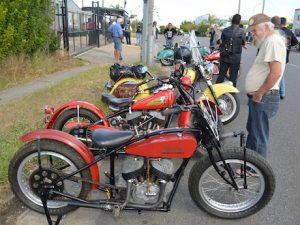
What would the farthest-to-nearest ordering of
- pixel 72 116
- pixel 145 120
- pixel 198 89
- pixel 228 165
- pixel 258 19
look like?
pixel 198 89 → pixel 72 116 → pixel 145 120 → pixel 258 19 → pixel 228 165

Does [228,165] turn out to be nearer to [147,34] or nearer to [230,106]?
[230,106]

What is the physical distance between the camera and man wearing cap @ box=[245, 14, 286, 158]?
136 inches

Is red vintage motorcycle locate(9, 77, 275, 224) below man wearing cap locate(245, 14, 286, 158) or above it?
below

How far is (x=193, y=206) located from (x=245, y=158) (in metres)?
0.85

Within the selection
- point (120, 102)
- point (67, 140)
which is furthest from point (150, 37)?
point (67, 140)

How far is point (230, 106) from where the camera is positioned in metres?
6.20

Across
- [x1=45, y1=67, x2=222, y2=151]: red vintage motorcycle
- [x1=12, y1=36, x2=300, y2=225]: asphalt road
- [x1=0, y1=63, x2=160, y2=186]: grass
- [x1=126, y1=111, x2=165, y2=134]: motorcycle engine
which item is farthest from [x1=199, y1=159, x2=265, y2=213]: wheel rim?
[x1=0, y1=63, x2=160, y2=186]: grass

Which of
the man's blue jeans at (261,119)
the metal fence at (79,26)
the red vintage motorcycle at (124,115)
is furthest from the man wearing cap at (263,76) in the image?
the metal fence at (79,26)

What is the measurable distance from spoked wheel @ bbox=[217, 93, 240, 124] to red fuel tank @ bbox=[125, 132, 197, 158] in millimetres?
3222

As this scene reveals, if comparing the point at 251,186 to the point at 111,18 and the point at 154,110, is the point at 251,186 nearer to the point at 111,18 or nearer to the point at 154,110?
the point at 154,110

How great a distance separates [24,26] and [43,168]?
761 centimetres

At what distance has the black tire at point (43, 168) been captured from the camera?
10.0ft

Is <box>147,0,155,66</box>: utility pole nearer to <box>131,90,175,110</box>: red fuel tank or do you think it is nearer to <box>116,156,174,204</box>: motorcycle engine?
<box>131,90,175,110</box>: red fuel tank

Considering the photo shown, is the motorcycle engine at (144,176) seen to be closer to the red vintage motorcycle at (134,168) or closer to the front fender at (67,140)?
the red vintage motorcycle at (134,168)
